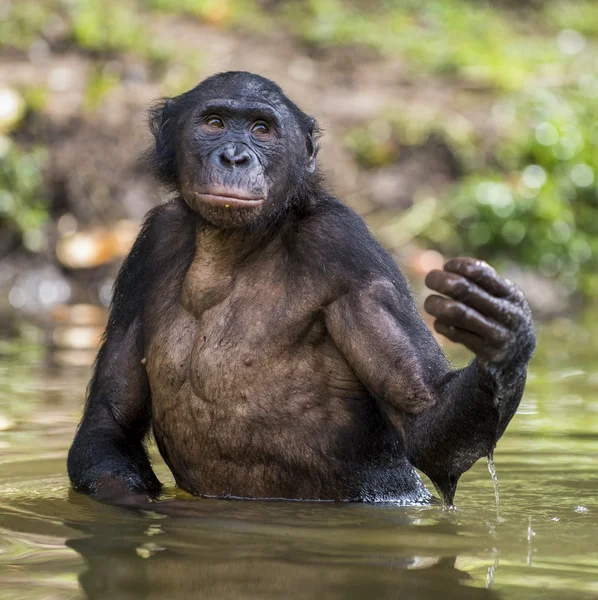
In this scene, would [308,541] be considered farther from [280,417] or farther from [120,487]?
[120,487]

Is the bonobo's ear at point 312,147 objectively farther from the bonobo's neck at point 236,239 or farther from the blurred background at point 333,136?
the blurred background at point 333,136

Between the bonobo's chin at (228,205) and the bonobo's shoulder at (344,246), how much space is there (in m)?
0.34

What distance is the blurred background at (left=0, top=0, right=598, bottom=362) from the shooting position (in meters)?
16.4

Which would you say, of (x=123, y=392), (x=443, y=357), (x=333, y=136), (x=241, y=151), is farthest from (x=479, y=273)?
(x=333, y=136)

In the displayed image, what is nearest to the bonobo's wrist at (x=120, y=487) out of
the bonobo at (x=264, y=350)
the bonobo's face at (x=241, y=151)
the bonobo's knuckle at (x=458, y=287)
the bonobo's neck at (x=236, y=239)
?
the bonobo at (x=264, y=350)

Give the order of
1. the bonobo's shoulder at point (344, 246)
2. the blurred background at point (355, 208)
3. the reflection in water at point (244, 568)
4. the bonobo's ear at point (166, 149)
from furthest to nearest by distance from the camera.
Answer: the bonobo's ear at point (166, 149) → the bonobo's shoulder at point (344, 246) → the blurred background at point (355, 208) → the reflection in water at point (244, 568)

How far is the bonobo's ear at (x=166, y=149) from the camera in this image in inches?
282

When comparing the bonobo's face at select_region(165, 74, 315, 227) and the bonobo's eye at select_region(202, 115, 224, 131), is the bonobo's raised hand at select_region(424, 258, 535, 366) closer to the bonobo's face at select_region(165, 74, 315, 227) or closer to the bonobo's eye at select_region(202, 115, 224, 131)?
the bonobo's face at select_region(165, 74, 315, 227)

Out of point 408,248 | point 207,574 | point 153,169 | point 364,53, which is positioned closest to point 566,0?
point 364,53

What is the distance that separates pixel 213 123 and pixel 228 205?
2.45 ft

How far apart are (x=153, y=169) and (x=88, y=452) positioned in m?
1.72

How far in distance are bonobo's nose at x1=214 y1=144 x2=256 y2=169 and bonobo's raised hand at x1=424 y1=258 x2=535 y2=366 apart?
1566 millimetres

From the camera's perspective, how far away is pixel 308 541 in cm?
531

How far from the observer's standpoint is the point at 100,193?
16.9 metres
